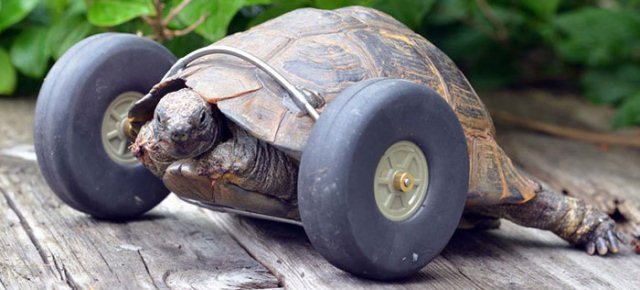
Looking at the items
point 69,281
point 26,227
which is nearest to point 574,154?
point 26,227

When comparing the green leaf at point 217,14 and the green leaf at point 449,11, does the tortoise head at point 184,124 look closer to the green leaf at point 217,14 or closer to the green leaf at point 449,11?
the green leaf at point 217,14

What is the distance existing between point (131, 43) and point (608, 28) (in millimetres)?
2472

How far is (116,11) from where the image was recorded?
313cm

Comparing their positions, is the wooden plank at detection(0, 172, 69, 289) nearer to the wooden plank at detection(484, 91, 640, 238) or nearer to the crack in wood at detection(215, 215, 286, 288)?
the crack in wood at detection(215, 215, 286, 288)

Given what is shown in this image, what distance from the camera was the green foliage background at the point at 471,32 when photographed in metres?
3.20

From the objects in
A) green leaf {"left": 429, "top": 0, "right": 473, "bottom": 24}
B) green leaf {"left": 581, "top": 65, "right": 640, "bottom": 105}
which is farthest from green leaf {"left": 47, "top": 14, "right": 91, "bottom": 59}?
green leaf {"left": 581, "top": 65, "right": 640, "bottom": 105}

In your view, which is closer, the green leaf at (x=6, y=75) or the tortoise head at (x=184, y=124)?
the tortoise head at (x=184, y=124)

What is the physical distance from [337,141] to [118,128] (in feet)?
2.62

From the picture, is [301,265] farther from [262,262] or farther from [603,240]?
[603,240]

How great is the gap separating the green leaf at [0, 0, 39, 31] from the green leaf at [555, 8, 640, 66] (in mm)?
2246

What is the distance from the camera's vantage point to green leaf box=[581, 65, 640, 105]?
421 cm

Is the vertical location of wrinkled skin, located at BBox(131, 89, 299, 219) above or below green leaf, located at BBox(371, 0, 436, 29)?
below

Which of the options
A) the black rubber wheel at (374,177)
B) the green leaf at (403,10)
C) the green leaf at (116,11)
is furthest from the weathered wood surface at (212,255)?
the green leaf at (403,10)

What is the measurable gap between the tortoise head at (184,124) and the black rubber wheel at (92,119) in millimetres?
288
